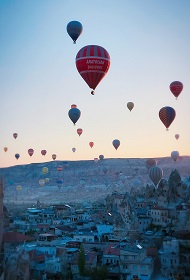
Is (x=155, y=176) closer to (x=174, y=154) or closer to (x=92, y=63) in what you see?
(x=174, y=154)

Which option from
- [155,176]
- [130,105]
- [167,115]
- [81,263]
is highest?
[130,105]

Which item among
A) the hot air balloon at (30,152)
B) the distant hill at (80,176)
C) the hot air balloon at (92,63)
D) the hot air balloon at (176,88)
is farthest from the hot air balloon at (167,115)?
the distant hill at (80,176)

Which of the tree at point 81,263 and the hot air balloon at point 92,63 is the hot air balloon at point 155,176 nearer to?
the hot air balloon at point 92,63

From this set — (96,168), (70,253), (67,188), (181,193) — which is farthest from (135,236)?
(96,168)

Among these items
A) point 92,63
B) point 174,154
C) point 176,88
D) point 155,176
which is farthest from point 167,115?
point 174,154

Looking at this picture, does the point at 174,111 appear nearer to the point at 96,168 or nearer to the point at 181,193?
the point at 181,193

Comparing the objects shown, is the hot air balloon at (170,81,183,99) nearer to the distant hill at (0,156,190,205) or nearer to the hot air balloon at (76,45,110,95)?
the hot air balloon at (76,45,110,95)
